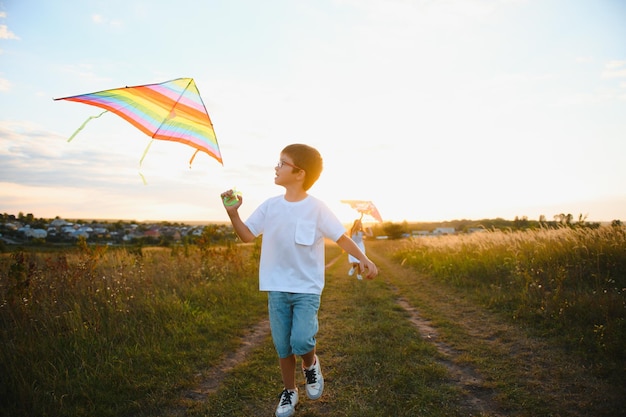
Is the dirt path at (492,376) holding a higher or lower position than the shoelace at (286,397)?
lower

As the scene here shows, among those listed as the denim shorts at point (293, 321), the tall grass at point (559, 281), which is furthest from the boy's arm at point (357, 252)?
the tall grass at point (559, 281)

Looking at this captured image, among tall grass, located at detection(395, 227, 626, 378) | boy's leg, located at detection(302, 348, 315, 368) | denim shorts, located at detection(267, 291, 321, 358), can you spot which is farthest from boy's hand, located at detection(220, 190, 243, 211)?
tall grass, located at detection(395, 227, 626, 378)

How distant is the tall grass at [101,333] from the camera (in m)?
3.56

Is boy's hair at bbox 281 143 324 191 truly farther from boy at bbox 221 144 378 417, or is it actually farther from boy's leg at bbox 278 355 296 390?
boy's leg at bbox 278 355 296 390

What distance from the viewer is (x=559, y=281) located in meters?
7.01

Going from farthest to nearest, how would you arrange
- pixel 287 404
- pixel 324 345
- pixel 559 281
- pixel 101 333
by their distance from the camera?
pixel 559 281
pixel 324 345
pixel 101 333
pixel 287 404

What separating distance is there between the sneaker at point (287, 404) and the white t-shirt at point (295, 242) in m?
1.02

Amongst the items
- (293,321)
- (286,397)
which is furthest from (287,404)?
(293,321)

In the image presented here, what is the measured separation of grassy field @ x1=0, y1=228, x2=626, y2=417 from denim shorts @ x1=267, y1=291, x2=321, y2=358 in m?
0.66

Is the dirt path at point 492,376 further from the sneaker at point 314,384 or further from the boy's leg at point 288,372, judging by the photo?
the sneaker at point 314,384

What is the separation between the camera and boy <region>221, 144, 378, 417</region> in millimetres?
3252

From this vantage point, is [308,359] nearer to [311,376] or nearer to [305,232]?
[311,376]

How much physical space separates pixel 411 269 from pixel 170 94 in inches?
540

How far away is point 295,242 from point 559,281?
6402 mm
